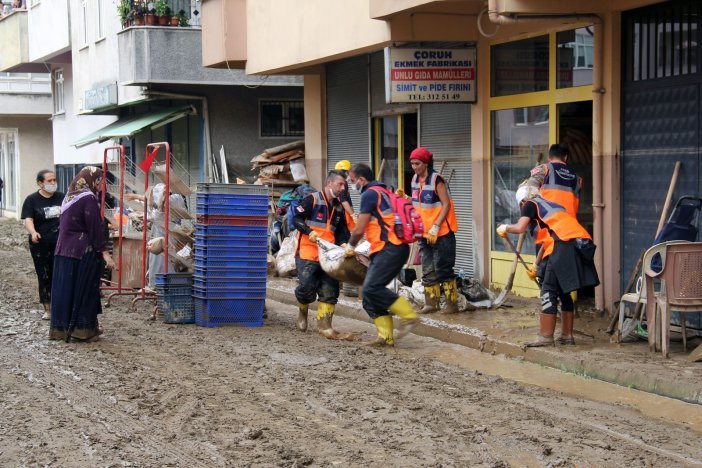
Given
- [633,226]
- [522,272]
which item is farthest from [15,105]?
[633,226]

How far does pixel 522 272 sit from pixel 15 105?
26400mm

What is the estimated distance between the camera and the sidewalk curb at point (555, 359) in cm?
848

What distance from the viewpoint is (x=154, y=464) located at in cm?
641

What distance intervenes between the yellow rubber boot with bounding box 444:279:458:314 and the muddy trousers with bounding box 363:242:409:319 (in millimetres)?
1892

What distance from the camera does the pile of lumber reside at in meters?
19.6

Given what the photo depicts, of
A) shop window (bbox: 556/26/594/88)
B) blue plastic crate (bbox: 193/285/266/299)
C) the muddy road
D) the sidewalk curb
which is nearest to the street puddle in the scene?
the sidewalk curb

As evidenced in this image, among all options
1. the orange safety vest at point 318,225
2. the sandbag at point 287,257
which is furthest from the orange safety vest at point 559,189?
the sandbag at point 287,257

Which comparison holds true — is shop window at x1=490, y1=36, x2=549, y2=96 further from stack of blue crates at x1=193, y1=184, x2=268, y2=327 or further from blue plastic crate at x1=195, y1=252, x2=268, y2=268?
blue plastic crate at x1=195, y1=252, x2=268, y2=268

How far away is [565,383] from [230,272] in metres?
4.44

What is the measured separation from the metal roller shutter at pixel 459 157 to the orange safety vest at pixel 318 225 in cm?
334

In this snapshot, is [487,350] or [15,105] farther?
[15,105]

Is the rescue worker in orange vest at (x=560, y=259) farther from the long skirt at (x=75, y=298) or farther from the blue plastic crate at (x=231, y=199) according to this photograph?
the long skirt at (x=75, y=298)

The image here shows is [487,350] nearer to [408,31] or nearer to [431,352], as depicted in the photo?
[431,352]

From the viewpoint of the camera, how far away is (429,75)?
13727 millimetres
